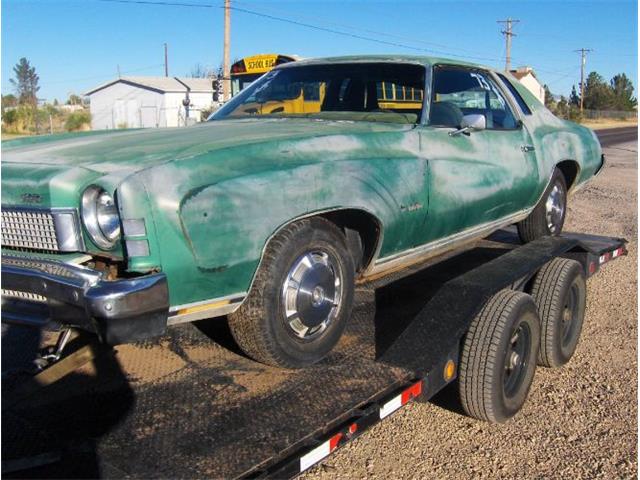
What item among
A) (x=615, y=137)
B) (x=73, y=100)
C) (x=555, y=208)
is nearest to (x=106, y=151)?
(x=555, y=208)

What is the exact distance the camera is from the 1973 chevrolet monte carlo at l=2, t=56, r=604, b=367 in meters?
2.51

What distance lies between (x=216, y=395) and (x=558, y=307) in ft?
7.74

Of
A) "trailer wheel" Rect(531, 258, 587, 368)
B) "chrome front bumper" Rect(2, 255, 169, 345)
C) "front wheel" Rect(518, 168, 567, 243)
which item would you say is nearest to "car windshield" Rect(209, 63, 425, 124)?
"trailer wheel" Rect(531, 258, 587, 368)

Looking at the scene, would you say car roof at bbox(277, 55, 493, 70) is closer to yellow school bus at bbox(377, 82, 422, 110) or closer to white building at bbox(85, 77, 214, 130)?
→ yellow school bus at bbox(377, 82, 422, 110)

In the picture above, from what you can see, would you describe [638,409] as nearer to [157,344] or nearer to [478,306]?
[478,306]

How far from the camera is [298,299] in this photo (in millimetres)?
3041

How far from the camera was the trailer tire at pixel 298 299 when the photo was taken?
292 cm

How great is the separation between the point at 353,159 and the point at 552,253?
1852mm

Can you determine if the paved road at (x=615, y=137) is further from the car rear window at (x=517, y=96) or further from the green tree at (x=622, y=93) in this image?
the green tree at (x=622, y=93)

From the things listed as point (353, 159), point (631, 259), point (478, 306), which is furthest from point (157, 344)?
point (631, 259)

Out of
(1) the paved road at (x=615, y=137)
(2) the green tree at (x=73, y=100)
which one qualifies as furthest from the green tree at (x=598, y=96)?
(2) the green tree at (x=73, y=100)

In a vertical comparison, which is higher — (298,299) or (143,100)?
(143,100)

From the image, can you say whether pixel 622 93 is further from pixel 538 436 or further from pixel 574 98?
pixel 538 436

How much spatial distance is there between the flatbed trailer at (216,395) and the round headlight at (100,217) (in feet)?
2.22
